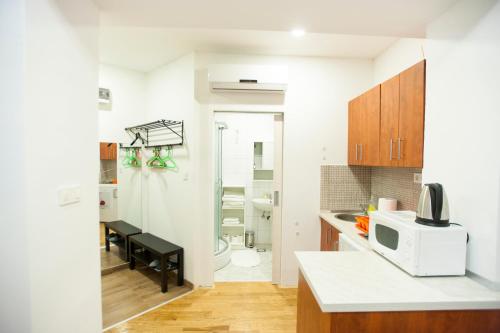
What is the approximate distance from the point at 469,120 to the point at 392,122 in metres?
0.68

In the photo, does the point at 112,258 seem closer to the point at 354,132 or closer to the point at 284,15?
the point at 284,15

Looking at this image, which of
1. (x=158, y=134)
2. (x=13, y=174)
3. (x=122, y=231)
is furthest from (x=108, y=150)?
(x=13, y=174)

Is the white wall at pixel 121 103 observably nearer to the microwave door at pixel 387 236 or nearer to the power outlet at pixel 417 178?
the microwave door at pixel 387 236

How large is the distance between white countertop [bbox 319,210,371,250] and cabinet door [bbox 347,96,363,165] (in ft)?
2.19

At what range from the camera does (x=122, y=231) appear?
2508 millimetres

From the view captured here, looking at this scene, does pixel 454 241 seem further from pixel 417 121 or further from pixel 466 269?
pixel 417 121

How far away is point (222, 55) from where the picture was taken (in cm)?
246

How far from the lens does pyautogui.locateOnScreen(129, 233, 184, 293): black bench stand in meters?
2.36

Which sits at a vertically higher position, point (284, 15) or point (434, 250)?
point (284, 15)

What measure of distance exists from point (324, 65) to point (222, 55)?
121 cm

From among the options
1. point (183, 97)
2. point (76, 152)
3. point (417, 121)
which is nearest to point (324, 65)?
point (417, 121)

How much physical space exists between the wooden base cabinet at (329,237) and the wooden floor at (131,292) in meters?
1.64

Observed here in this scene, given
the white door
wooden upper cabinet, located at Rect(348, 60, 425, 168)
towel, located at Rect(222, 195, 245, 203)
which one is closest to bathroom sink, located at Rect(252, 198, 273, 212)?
towel, located at Rect(222, 195, 245, 203)

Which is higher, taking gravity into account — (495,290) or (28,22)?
(28,22)
